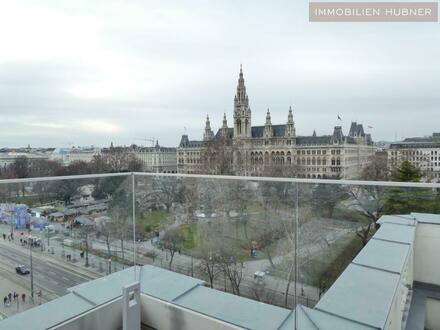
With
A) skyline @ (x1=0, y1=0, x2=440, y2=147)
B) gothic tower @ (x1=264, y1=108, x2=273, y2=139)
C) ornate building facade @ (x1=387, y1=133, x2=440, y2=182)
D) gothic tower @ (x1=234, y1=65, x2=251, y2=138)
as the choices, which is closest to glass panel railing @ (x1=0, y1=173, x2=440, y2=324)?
skyline @ (x1=0, y1=0, x2=440, y2=147)

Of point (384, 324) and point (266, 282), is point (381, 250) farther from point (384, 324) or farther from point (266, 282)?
point (266, 282)

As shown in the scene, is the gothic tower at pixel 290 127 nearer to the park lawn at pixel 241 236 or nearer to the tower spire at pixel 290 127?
the tower spire at pixel 290 127

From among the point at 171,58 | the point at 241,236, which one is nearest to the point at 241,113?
the point at 171,58

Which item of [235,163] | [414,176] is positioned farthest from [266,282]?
[235,163]

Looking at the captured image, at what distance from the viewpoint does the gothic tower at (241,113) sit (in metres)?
43.1

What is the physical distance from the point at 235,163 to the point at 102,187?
24.9 m

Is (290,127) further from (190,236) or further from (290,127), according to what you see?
(190,236)

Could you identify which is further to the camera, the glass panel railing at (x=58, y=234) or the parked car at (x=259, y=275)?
the parked car at (x=259, y=275)

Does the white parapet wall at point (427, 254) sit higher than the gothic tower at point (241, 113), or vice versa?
the gothic tower at point (241, 113)

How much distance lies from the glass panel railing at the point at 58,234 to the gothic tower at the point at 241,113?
137 feet

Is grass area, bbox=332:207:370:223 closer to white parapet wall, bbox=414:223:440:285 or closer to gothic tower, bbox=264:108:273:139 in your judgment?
white parapet wall, bbox=414:223:440:285


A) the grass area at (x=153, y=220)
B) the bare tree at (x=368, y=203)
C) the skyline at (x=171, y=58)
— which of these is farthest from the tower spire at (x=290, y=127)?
the bare tree at (x=368, y=203)

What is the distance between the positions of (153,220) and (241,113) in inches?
1642

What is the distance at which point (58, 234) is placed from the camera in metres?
1.88
